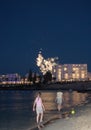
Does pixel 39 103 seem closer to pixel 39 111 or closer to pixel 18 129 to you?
pixel 39 111

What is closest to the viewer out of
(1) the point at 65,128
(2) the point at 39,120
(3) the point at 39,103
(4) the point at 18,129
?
(1) the point at 65,128

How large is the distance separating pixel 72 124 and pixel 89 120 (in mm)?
1418

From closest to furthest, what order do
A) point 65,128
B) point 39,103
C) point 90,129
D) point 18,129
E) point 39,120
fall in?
point 90,129
point 65,128
point 39,103
point 39,120
point 18,129

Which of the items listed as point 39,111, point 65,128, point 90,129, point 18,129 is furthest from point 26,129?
point 90,129

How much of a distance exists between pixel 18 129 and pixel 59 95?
8.47 metres

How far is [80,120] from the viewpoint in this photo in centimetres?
2689

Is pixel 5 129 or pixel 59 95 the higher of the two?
pixel 59 95

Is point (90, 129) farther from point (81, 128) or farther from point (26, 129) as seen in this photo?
point (26, 129)

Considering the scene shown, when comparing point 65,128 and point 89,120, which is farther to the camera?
point 89,120

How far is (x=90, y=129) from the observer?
21938 mm

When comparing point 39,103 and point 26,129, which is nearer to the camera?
point 39,103

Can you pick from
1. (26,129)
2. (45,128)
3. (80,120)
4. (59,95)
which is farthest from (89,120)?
(59,95)

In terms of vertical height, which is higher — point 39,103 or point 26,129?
point 39,103

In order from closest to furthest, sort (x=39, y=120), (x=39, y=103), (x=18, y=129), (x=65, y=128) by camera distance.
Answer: (x=65, y=128), (x=39, y=103), (x=39, y=120), (x=18, y=129)
